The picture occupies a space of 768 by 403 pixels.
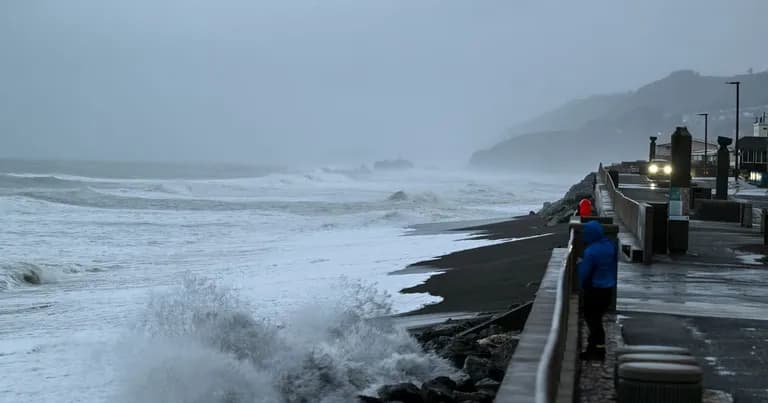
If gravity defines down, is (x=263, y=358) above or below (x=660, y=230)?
below

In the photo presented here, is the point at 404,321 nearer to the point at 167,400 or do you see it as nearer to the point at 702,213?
the point at 167,400

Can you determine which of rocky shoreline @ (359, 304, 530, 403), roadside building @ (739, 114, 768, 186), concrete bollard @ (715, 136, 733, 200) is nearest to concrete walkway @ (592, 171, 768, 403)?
rocky shoreline @ (359, 304, 530, 403)

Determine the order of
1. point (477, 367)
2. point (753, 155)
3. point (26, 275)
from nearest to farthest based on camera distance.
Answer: point (477, 367), point (26, 275), point (753, 155)

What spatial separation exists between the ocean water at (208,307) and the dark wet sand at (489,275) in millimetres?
704

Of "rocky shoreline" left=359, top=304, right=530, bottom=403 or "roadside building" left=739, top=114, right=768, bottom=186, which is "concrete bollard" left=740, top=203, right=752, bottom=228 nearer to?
"rocky shoreline" left=359, top=304, right=530, bottom=403

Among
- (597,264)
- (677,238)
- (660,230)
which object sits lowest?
(677,238)

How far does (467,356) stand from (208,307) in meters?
4.39

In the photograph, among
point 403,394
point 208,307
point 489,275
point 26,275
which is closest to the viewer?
point 403,394

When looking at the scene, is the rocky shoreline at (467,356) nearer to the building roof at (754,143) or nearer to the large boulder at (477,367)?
the large boulder at (477,367)

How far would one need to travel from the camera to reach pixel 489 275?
19906 millimetres

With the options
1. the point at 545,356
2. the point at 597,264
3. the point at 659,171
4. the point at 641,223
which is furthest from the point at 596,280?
the point at 659,171

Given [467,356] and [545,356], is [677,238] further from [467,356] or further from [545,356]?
[545,356]

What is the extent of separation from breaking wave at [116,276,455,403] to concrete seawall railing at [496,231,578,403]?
278 cm

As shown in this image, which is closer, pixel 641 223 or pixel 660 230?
pixel 641 223
